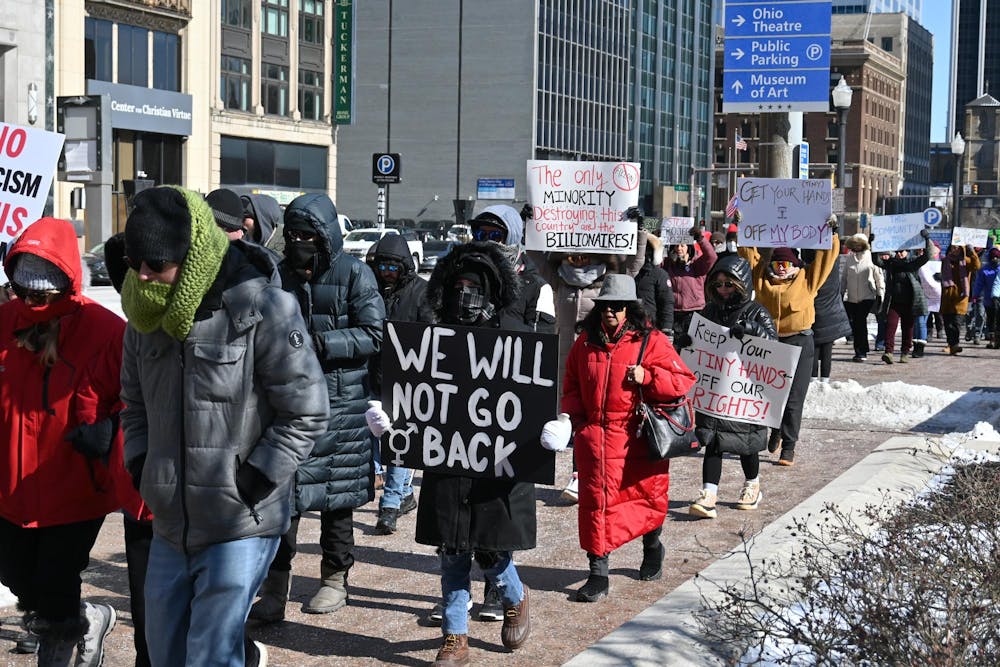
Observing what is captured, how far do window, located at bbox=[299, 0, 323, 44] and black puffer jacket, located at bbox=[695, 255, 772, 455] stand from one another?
60.8 metres

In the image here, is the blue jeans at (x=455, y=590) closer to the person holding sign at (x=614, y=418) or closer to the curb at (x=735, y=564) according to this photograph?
the curb at (x=735, y=564)

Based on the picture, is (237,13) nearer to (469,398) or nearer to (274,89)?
(274,89)

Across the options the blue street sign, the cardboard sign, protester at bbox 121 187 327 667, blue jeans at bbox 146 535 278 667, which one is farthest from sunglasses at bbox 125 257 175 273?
the blue street sign

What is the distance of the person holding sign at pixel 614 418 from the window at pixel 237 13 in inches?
2305

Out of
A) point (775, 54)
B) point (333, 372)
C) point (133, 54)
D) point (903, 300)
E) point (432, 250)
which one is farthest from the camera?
point (133, 54)

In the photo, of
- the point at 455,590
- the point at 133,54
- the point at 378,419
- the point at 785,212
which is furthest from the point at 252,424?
the point at 133,54

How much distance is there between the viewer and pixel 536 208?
36.8 feet

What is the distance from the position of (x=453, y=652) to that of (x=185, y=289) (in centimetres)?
225

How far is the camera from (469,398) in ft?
18.7

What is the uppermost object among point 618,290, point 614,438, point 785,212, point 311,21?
point 311,21

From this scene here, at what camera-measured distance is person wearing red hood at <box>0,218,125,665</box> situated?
16.1ft

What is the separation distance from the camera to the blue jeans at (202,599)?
4074mm

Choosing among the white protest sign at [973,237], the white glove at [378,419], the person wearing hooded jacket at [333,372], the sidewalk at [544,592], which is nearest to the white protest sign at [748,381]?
the sidewalk at [544,592]

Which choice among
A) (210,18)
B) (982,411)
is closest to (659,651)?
(982,411)
